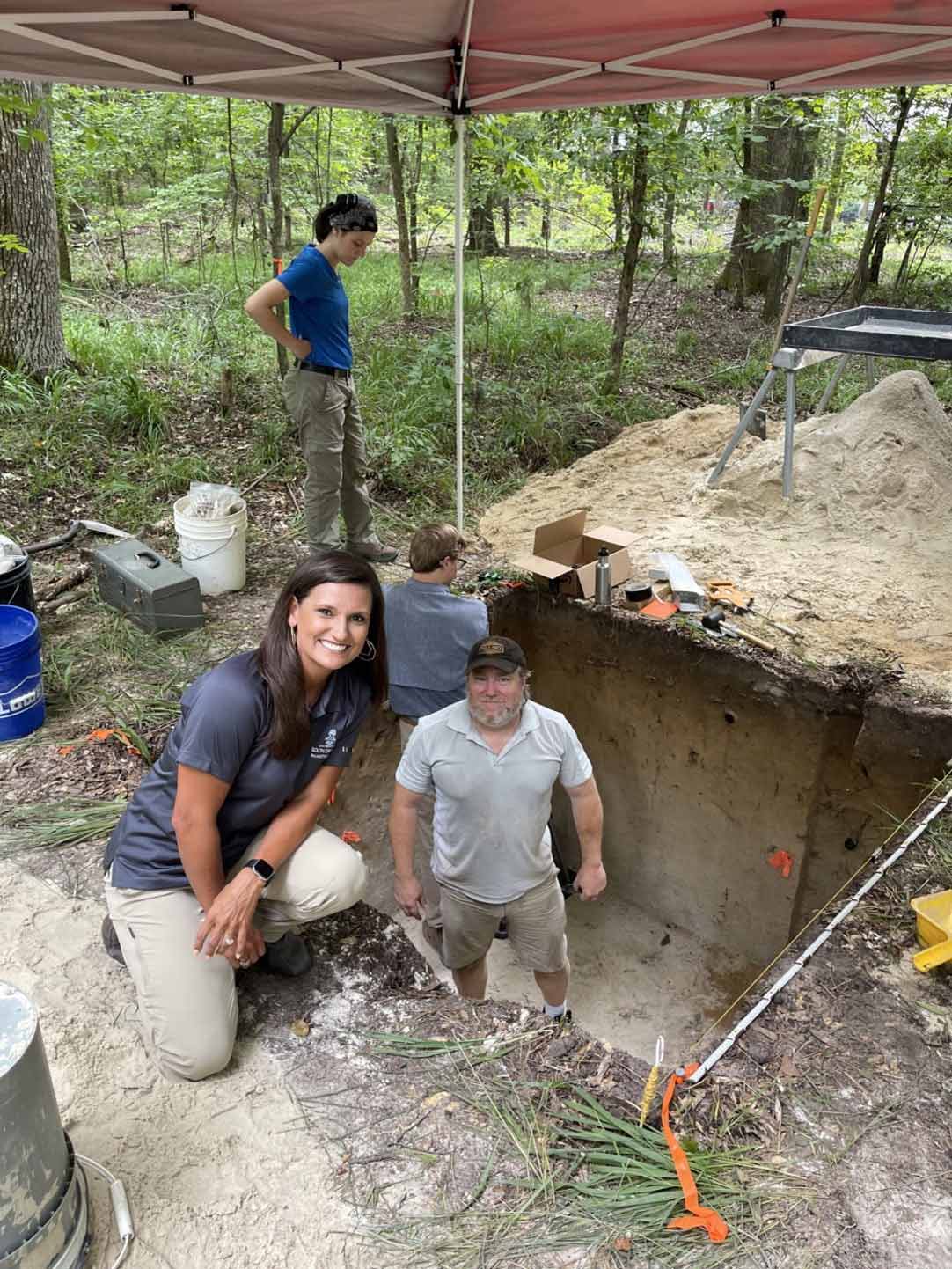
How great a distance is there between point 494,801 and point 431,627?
88 cm

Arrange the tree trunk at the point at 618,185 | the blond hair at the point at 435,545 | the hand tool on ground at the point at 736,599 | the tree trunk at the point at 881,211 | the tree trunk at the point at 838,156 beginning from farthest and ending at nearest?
the tree trunk at the point at 838,156 → the tree trunk at the point at 881,211 → the tree trunk at the point at 618,185 → the hand tool on ground at the point at 736,599 → the blond hair at the point at 435,545

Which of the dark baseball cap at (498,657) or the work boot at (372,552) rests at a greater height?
the dark baseball cap at (498,657)

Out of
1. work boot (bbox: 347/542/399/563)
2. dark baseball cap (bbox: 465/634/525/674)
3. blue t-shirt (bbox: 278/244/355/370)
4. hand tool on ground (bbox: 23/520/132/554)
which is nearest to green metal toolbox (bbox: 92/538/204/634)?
hand tool on ground (bbox: 23/520/132/554)

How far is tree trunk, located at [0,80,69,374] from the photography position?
5.91 meters

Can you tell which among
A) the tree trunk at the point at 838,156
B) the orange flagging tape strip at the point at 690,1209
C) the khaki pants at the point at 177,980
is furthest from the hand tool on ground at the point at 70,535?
the tree trunk at the point at 838,156

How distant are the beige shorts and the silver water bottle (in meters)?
1.99

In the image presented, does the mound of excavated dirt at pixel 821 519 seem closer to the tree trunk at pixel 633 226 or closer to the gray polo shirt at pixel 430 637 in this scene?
the tree trunk at pixel 633 226

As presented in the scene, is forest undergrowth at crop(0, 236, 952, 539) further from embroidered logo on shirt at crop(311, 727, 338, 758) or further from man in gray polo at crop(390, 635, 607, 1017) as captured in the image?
embroidered logo on shirt at crop(311, 727, 338, 758)

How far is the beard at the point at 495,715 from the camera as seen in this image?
2.72 metres

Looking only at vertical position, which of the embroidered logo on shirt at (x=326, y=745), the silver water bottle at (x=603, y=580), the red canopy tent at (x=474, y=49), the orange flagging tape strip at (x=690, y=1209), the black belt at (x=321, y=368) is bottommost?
the orange flagging tape strip at (x=690, y=1209)

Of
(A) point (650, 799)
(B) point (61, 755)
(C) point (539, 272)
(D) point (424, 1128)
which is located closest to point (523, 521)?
(A) point (650, 799)

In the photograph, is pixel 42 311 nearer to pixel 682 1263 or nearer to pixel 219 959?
pixel 219 959

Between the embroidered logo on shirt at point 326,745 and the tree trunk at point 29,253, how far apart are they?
16.4ft

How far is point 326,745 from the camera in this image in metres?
2.41
